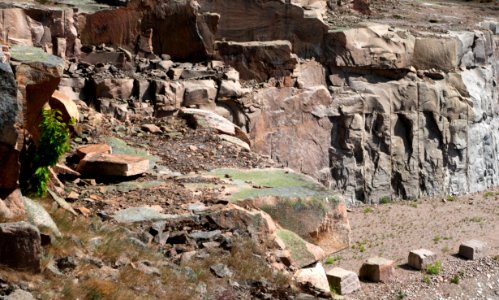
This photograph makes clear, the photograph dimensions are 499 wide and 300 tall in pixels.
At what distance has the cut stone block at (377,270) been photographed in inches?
653

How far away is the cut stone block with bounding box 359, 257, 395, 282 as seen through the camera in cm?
1659

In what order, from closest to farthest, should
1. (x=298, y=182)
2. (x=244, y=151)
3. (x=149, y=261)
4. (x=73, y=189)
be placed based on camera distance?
(x=149, y=261), (x=73, y=189), (x=298, y=182), (x=244, y=151)

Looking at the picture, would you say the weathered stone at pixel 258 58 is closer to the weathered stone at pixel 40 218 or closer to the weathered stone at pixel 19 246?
the weathered stone at pixel 40 218

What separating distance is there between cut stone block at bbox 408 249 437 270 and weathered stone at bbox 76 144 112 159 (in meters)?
8.41

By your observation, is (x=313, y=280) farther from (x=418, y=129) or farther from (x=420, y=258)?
(x=418, y=129)

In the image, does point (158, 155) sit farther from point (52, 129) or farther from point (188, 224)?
point (52, 129)

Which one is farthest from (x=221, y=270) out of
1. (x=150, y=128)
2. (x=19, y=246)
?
(x=150, y=128)

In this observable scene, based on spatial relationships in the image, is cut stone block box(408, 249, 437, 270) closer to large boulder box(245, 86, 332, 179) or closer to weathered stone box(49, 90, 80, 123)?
large boulder box(245, 86, 332, 179)

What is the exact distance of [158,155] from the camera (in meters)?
13.3

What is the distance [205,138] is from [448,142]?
1277 centimetres

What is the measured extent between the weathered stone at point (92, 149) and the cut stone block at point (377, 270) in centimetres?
706

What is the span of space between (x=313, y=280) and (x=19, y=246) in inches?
174

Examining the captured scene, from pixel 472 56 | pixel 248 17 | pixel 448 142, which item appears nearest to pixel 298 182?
pixel 248 17

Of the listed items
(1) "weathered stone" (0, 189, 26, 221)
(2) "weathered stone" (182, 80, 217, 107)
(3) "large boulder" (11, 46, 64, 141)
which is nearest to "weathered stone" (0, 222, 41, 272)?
(1) "weathered stone" (0, 189, 26, 221)
